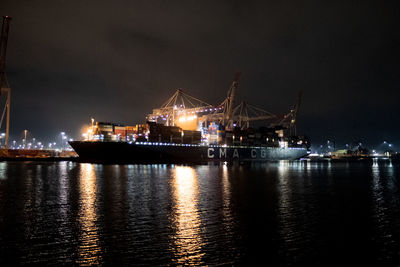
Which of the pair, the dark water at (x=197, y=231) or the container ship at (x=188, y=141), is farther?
the container ship at (x=188, y=141)

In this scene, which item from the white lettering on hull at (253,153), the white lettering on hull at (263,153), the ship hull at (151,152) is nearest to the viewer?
the ship hull at (151,152)

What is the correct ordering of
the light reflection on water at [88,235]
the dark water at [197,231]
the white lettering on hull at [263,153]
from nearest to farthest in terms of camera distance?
Result: 1. the light reflection on water at [88,235]
2. the dark water at [197,231]
3. the white lettering on hull at [263,153]

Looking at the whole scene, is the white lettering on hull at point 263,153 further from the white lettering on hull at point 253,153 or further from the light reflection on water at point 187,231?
the light reflection on water at point 187,231

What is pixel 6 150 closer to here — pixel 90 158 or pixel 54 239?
pixel 90 158

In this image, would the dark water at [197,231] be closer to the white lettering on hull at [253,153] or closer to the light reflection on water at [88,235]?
the light reflection on water at [88,235]

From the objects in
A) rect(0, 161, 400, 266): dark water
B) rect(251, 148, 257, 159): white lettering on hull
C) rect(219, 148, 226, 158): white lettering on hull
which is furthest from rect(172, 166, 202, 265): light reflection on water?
rect(251, 148, 257, 159): white lettering on hull

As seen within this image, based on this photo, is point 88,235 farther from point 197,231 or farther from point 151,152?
point 151,152

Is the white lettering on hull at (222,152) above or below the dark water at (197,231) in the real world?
above

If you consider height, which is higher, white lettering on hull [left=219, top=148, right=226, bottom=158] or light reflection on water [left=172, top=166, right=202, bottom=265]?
white lettering on hull [left=219, top=148, right=226, bottom=158]

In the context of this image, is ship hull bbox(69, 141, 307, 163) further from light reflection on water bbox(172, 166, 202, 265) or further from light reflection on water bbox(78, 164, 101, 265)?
light reflection on water bbox(78, 164, 101, 265)

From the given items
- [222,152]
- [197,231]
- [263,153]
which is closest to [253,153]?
[263,153]

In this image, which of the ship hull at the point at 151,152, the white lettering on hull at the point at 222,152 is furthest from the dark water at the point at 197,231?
the white lettering on hull at the point at 222,152

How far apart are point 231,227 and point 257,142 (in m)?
78.6

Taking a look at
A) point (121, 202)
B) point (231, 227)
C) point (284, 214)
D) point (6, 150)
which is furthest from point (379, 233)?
point (6, 150)
